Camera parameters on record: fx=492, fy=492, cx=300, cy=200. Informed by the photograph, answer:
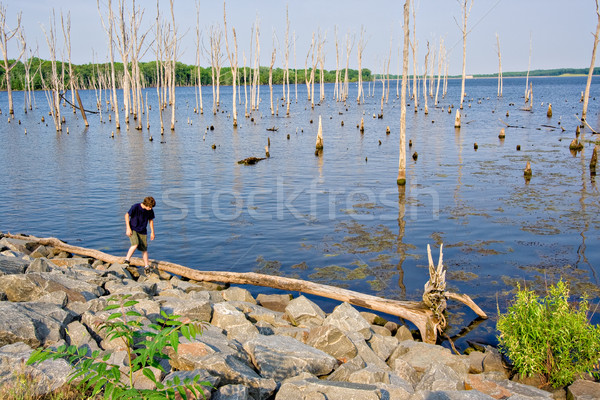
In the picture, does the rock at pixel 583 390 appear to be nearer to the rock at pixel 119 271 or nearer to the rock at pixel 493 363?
the rock at pixel 493 363

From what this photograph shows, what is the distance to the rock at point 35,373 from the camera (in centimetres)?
513

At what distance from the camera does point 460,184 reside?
68.3ft

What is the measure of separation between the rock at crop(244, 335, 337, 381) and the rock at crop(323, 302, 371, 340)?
1.23m

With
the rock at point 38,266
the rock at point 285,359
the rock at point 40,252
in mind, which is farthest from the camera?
the rock at point 40,252

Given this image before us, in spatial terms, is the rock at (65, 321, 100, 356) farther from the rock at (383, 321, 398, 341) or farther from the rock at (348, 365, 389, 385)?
the rock at (383, 321, 398, 341)

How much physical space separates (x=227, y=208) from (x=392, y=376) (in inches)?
479

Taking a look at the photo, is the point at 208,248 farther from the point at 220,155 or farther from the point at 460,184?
the point at 220,155

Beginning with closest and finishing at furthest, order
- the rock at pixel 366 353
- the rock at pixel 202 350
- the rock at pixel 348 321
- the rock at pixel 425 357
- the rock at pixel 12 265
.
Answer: the rock at pixel 202 350 < the rock at pixel 425 357 < the rock at pixel 366 353 < the rock at pixel 348 321 < the rock at pixel 12 265

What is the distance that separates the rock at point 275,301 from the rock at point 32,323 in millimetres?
3797

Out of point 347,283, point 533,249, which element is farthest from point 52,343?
point 533,249

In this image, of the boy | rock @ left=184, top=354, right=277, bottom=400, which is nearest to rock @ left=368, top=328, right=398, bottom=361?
rock @ left=184, top=354, right=277, bottom=400

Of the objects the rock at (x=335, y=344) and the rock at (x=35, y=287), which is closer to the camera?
the rock at (x=335, y=344)

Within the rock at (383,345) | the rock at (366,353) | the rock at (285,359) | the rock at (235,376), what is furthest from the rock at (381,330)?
the rock at (235,376)

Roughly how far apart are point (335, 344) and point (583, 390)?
3.29 metres
